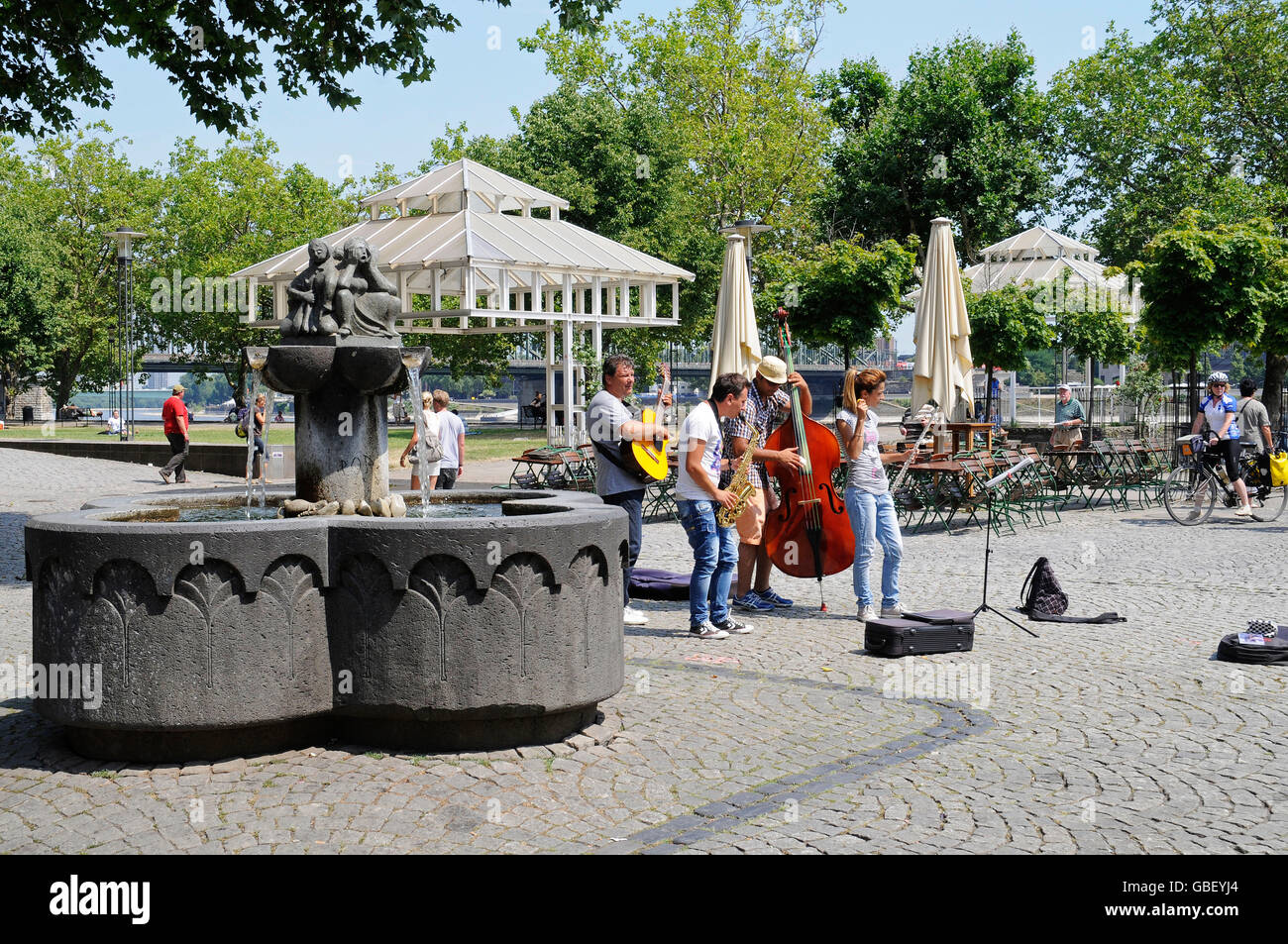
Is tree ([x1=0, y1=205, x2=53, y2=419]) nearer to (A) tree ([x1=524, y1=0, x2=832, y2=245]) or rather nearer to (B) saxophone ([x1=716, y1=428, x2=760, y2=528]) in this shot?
(A) tree ([x1=524, y1=0, x2=832, y2=245])

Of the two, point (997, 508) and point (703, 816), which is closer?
→ point (703, 816)

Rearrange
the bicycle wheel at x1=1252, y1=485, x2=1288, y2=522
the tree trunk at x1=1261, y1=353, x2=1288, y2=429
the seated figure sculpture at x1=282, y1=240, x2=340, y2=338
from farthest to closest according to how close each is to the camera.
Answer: the tree trunk at x1=1261, y1=353, x2=1288, y2=429 < the bicycle wheel at x1=1252, y1=485, x2=1288, y2=522 < the seated figure sculpture at x1=282, y1=240, x2=340, y2=338

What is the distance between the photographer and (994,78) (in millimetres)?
37312

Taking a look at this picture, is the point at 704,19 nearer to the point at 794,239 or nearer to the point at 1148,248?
the point at 794,239

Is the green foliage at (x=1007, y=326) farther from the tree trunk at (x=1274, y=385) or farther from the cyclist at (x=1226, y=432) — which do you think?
the cyclist at (x=1226, y=432)

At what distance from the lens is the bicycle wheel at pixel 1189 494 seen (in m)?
15.0

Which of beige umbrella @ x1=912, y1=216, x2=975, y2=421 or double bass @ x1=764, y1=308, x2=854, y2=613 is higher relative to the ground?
beige umbrella @ x1=912, y1=216, x2=975, y2=421

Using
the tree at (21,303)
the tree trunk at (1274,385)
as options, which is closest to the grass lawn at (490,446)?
the tree trunk at (1274,385)

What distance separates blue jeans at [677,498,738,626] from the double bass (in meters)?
0.83

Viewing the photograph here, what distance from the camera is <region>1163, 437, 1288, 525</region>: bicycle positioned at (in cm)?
1504

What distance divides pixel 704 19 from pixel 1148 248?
2774 centimetres
